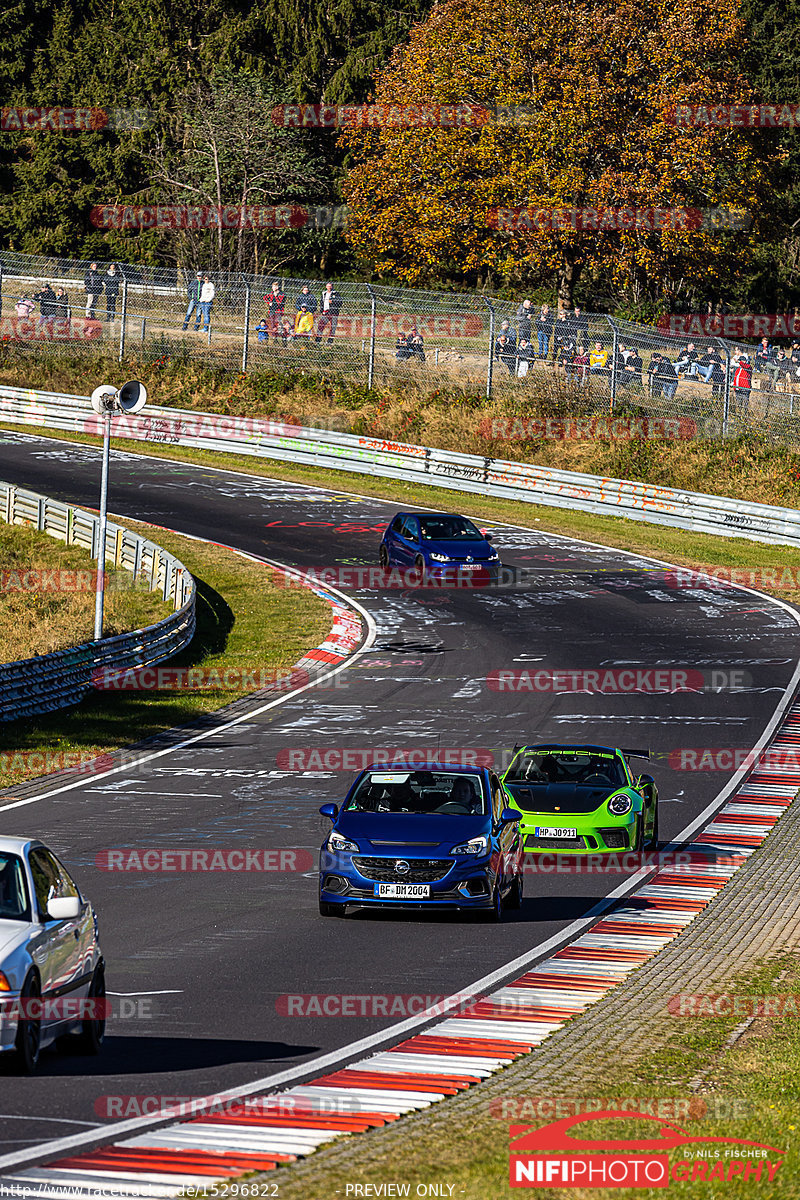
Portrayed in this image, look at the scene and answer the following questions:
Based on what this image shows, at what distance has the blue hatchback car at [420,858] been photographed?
14266 mm

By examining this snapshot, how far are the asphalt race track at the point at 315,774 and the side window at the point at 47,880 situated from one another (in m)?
0.94

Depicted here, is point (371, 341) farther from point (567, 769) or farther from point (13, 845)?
point (13, 845)

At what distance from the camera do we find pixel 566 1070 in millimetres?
9938

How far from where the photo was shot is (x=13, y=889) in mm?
9438

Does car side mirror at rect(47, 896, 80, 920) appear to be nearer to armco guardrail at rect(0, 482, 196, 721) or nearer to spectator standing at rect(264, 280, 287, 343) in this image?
armco guardrail at rect(0, 482, 196, 721)

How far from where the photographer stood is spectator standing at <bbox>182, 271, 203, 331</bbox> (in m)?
51.9

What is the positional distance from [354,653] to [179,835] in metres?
13.3

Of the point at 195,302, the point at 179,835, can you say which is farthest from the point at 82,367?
the point at 179,835

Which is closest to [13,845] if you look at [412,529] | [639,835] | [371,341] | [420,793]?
[420,793]

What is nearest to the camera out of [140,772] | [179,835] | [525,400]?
[179,835]

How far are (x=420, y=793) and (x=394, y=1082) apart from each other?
6025 mm

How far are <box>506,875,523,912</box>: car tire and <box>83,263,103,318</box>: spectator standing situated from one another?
4088 cm

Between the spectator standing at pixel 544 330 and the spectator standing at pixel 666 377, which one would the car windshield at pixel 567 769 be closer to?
the spectator standing at pixel 666 377

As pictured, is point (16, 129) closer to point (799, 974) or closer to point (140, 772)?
point (140, 772)
